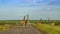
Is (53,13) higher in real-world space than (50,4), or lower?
lower

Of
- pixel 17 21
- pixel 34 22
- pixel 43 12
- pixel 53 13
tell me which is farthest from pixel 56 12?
pixel 17 21

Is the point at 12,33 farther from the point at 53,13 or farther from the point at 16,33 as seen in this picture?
the point at 53,13

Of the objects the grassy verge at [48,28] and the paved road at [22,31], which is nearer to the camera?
the grassy verge at [48,28]

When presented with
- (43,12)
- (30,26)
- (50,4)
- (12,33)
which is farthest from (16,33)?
(50,4)

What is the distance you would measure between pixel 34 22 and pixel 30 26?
158 millimetres

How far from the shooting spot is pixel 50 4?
2293mm

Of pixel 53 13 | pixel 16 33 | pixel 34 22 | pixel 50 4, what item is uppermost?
pixel 50 4

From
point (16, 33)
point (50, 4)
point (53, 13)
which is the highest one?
point (50, 4)

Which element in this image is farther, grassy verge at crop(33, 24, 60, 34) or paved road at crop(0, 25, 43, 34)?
paved road at crop(0, 25, 43, 34)

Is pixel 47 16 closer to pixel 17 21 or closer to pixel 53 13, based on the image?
pixel 53 13

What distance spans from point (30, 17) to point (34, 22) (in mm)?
116

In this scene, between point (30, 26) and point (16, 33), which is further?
point (30, 26)

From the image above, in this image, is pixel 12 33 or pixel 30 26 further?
pixel 30 26

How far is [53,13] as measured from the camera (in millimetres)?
2303
